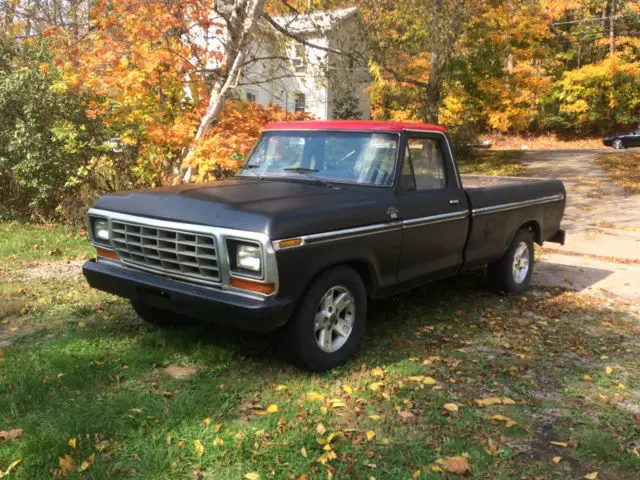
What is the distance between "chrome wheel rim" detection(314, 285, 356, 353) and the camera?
4250mm

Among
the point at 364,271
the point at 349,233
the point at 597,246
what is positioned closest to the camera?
the point at 349,233

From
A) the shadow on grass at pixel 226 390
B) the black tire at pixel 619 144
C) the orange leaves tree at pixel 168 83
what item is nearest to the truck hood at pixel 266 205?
the shadow on grass at pixel 226 390

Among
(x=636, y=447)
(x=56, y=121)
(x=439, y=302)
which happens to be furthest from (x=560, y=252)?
(x=56, y=121)

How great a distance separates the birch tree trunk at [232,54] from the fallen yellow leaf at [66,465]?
540 cm

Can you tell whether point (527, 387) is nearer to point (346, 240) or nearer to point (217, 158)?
point (346, 240)

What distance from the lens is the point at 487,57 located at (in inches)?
810

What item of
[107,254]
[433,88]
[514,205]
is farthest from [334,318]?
[433,88]

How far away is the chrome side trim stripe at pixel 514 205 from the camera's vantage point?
5.85 metres

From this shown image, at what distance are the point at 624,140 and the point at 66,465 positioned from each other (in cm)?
3676

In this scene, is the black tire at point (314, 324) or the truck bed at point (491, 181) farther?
the truck bed at point (491, 181)

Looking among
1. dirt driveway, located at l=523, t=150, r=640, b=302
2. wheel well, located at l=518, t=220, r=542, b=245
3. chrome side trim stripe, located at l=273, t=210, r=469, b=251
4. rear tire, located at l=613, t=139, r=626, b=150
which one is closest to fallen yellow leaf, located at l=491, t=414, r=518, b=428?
chrome side trim stripe, located at l=273, t=210, r=469, b=251

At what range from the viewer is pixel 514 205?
638 cm

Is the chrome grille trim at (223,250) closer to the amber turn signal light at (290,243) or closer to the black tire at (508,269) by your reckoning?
the amber turn signal light at (290,243)

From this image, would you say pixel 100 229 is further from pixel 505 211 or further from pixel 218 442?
pixel 505 211
